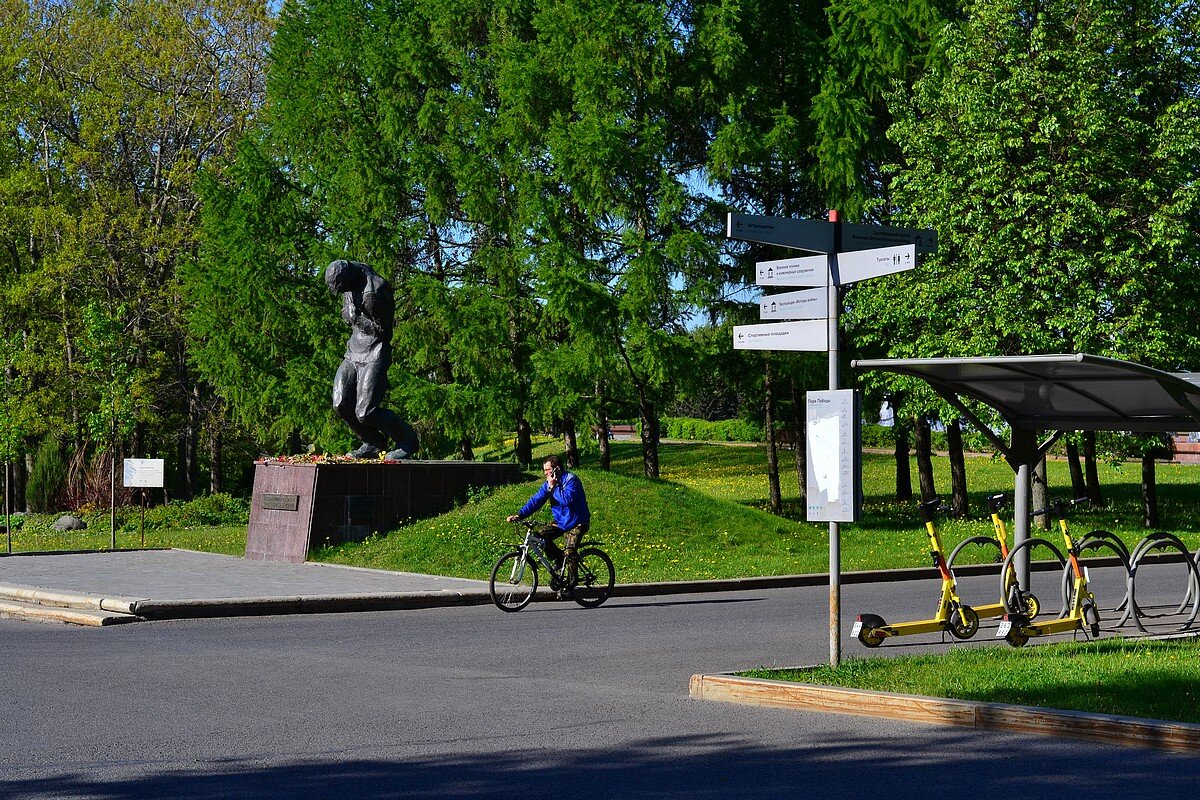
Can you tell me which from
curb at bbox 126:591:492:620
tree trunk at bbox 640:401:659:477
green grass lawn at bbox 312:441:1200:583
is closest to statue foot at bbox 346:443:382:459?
green grass lawn at bbox 312:441:1200:583

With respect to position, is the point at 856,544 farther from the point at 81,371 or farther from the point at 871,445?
the point at 871,445

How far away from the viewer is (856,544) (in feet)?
87.1

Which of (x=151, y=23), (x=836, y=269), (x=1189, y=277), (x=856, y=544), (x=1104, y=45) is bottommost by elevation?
(x=856, y=544)

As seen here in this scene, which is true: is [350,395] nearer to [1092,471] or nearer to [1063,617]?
[1063,617]

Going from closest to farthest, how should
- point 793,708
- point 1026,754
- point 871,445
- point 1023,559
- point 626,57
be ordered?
point 1026,754
point 793,708
point 1023,559
point 626,57
point 871,445

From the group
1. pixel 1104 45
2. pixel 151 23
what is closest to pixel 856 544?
pixel 1104 45

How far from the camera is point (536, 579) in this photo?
1641cm

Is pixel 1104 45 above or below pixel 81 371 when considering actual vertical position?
above

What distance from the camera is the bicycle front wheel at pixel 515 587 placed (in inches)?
632

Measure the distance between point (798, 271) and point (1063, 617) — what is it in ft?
14.7

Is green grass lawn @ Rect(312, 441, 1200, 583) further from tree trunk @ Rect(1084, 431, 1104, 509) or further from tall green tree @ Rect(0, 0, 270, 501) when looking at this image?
tall green tree @ Rect(0, 0, 270, 501)

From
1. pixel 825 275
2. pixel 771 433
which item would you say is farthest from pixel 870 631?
pixel 771 433

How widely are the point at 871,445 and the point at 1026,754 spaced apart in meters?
58.1

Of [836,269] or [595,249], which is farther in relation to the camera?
[595,249]
